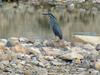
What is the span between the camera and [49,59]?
777cm

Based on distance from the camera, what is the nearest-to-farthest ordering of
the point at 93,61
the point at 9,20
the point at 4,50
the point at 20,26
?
the point at 93,61, the point at 4,50, the point at 20,26, the point at 9,20

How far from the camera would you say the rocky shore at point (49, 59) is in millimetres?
6957

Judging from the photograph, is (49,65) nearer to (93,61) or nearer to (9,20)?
(93,61)

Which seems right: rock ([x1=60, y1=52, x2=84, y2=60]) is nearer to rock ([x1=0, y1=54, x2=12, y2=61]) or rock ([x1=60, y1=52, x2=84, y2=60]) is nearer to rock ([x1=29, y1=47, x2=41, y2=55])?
rock ([x1=29, y1=47, x2=41, y2=55])

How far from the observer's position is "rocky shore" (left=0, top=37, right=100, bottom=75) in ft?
22.8

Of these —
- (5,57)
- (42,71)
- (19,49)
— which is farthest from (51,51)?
(42,71)

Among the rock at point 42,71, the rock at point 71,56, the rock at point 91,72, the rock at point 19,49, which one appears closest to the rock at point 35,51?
the rock at point 19,49

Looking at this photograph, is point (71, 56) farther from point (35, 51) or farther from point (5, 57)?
point (5, 57)

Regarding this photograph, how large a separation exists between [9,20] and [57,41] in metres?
7.65

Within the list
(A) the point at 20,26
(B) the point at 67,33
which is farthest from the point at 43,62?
(A) the point at 20,26

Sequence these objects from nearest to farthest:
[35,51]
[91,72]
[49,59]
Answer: [91,72] → [49,59] → [35,51]

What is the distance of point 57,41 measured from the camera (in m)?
9.21

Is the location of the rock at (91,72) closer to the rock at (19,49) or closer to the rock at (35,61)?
the rock at (35,61)

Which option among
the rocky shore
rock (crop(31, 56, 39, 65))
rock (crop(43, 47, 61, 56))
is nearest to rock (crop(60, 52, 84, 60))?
the rocky shore
